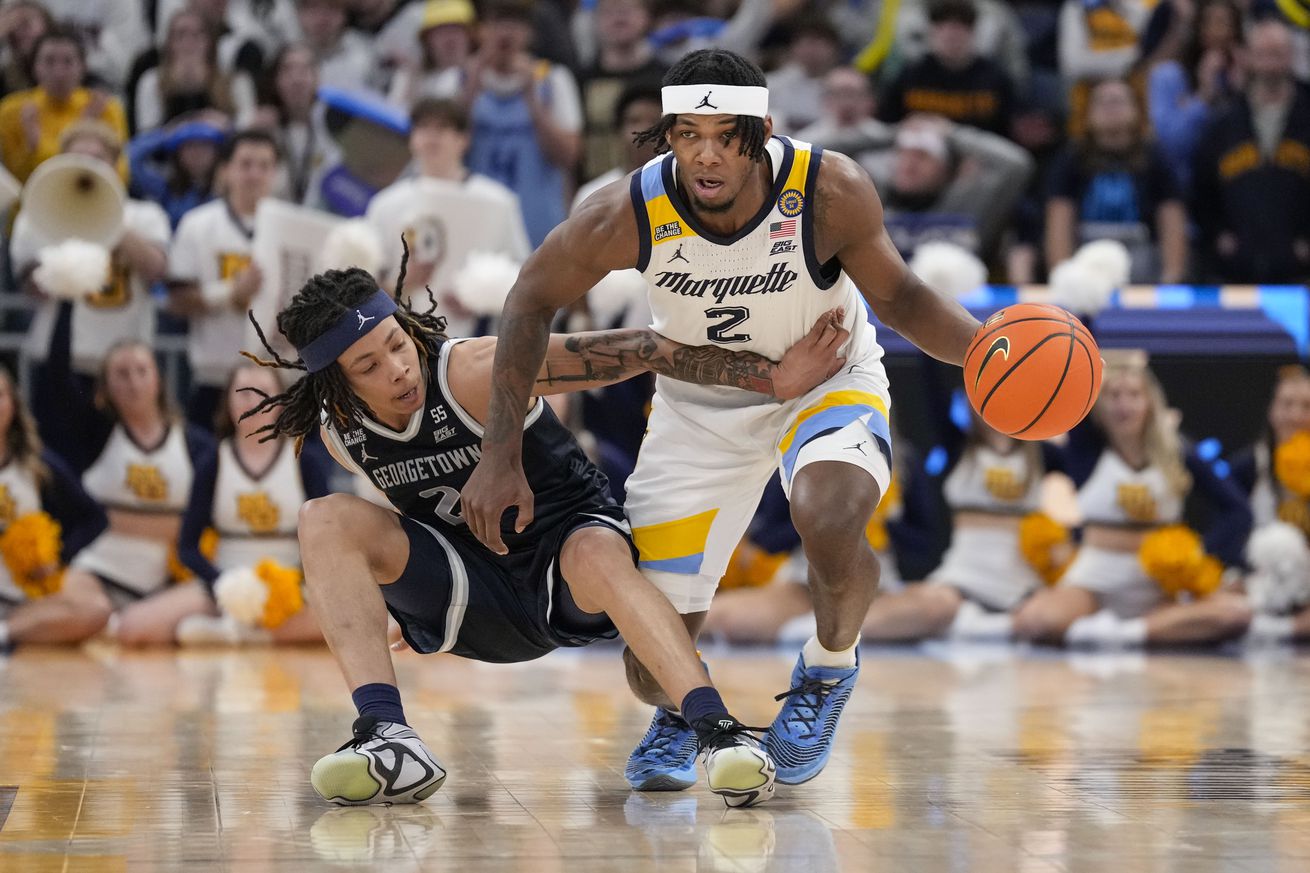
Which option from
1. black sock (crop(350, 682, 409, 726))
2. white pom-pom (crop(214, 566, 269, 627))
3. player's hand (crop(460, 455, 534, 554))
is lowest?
white pom-pom (crop(214, 566, 269, 627))

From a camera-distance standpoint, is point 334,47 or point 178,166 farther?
point 334,47

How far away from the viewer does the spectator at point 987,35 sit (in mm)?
10117

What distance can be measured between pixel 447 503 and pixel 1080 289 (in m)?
4.62

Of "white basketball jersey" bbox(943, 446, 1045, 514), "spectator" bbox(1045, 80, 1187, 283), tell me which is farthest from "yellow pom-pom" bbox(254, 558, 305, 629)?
"spectator" bbox(1045, 80, 1187, 283)

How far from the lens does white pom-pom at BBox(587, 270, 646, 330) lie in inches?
318

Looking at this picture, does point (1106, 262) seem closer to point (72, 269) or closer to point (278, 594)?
point (278, 594)

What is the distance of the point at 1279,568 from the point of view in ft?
26.4

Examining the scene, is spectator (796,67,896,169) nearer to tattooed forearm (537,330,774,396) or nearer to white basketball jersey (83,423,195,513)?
white basketball jersey (83,423,195,513)

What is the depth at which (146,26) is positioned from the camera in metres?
9.93

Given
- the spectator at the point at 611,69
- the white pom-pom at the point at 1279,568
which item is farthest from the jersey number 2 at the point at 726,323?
the spectator at the point at 611,69

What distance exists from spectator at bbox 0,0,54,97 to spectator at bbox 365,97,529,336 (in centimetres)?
211

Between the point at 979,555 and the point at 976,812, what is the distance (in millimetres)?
4674

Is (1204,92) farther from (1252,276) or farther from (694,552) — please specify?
(694,552)

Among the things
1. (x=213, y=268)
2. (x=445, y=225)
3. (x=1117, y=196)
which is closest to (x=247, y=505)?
(x=213, y=268)
